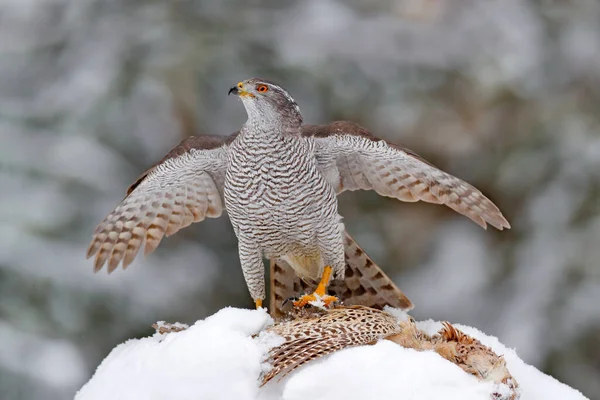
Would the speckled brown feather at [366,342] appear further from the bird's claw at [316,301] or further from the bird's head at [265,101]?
the bird's head at [265,101]

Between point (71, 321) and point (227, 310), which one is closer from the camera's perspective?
point (227, 310)

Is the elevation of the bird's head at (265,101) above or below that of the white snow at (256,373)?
above

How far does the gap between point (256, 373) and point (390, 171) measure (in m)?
1.11

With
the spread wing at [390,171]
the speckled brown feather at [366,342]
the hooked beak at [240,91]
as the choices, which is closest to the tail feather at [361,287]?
the spread wing at [390,171]

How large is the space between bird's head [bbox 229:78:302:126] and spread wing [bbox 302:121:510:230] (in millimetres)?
163

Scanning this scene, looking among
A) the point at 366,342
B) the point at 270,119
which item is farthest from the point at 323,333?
the point at 270,119

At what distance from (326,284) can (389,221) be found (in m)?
0.72

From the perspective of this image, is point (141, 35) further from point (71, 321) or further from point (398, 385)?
point (398, 385)

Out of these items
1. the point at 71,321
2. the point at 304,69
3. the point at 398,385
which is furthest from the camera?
the point at 304,69

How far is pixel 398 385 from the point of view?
1651 mm

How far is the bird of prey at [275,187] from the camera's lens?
7.75ft

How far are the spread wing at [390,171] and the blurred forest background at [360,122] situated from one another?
55 centimetres

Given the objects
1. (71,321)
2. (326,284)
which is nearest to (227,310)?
(326,284)

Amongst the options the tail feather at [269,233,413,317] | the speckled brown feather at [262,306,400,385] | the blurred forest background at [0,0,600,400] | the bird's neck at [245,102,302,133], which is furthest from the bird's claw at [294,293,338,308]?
the blurred forest background at [0,0,600,400]
